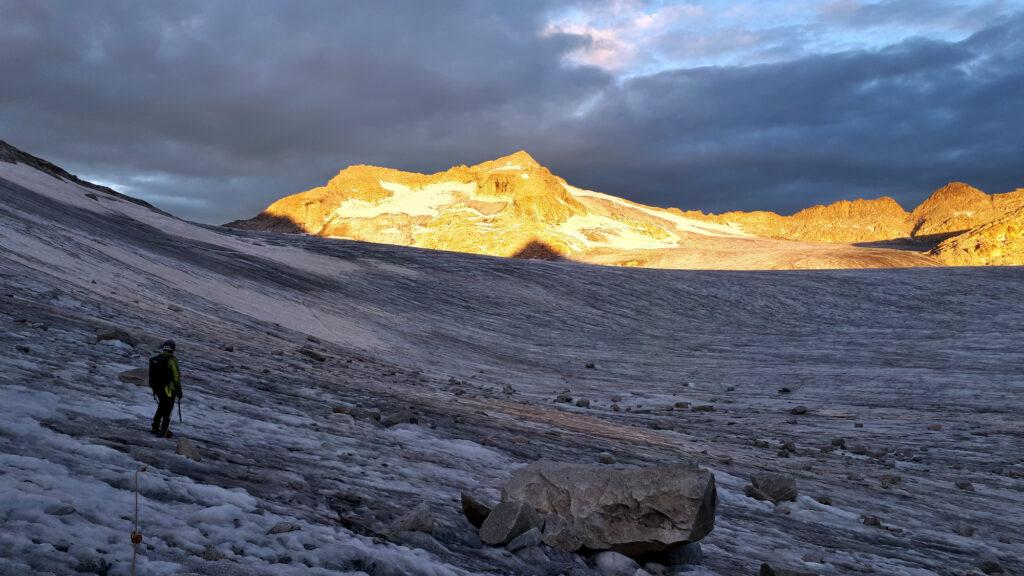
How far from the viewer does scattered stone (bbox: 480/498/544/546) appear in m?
6.82

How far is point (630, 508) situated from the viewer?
6770 mm

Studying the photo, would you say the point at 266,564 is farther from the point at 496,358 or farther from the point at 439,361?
the point at 496,358

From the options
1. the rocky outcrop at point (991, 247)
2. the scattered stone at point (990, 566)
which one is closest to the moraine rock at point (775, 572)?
the scattered stone at point (990, 566)

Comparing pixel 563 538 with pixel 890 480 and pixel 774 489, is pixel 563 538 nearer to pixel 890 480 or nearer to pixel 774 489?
pixel 774 489

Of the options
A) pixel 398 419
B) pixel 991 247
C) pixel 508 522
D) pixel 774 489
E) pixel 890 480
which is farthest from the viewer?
pixel 991 247

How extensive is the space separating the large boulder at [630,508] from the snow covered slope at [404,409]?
38cm

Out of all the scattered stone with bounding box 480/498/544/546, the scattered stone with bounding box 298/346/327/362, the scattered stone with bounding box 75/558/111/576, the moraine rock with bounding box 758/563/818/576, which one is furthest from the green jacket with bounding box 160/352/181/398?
the scattered stone with bounding box 298/346/327/362

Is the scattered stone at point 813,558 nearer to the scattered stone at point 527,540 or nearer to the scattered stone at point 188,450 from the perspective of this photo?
the scattered stone at point 527,540

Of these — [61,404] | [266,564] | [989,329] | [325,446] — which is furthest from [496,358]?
[989,329]

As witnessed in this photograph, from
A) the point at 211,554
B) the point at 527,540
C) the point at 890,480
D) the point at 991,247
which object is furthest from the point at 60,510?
the point at 991,247

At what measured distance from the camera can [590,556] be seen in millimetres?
6840

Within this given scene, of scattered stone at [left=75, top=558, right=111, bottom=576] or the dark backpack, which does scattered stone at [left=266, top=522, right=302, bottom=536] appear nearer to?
scattered stone at [left=75, top=558, right=111, bottom=576]

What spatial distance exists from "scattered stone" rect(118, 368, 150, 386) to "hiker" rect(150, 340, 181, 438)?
2031 mm

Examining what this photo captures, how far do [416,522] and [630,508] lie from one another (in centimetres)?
192
